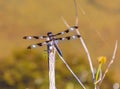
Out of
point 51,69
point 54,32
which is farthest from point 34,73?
point 51,69

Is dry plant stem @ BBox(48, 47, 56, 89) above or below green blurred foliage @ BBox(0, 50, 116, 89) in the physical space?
below

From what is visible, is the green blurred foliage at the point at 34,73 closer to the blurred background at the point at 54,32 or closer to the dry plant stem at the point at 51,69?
the blurred background at the point at 54,32

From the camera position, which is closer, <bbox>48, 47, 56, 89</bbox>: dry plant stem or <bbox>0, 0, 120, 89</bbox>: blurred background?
<bbox>48, 47, 56, 89</bbox>: dry plant stem

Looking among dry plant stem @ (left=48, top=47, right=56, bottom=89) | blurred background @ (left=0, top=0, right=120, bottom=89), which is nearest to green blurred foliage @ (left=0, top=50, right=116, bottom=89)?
blurred background @ (left=0, top=0, right=120, bottom=89)

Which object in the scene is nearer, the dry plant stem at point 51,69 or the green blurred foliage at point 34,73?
the dry plant stem at point 51,69

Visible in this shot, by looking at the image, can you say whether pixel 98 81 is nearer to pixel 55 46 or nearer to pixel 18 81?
pixel 55 46

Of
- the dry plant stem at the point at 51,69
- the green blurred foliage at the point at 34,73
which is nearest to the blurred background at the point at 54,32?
the green blurred foliage at the point at 34,73

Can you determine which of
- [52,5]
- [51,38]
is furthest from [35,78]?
[51,38]

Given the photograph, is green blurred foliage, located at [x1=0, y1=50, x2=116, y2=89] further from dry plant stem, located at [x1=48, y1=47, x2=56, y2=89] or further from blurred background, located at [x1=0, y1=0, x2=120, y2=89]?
dry plant stem, located at [x1=48, y1=47, x2=56, y2=89]
